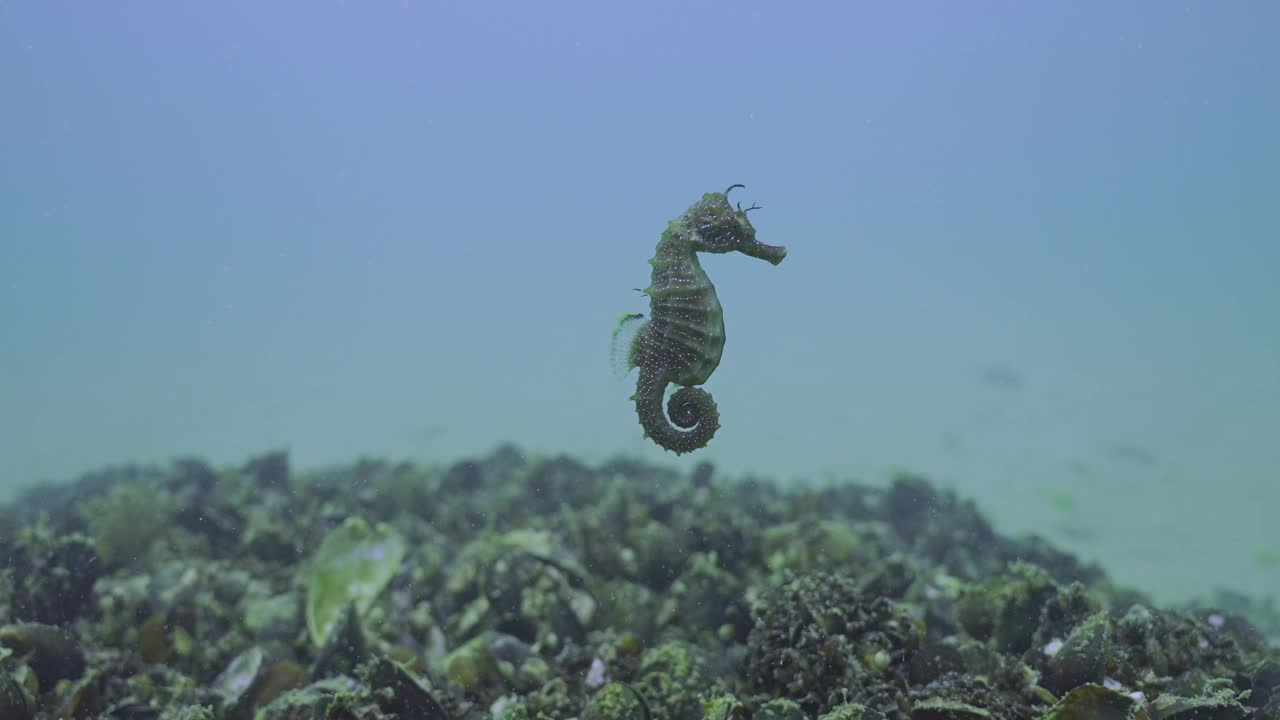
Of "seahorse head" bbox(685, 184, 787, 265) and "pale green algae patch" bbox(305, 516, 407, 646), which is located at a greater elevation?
"seahorse head" bbox(685, 184, 787, 265)

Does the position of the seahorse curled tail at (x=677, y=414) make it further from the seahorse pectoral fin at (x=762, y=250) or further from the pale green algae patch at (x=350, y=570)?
the pale green algae patch at (x=350, y=570)

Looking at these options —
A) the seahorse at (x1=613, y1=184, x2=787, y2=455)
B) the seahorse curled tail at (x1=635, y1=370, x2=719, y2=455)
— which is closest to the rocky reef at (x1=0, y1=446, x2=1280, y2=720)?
the seahorse curled tail at (x1=635, y1=370, x2=719, y2=455)

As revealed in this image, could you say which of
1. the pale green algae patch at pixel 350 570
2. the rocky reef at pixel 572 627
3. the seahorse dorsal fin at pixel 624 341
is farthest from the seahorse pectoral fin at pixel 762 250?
the pale green algae patch at pixel 350 570

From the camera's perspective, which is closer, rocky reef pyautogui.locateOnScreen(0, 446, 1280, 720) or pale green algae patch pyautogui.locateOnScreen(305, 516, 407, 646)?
rocky reef pyautogui.locateOnScreen(0, 446, 1280, 720)

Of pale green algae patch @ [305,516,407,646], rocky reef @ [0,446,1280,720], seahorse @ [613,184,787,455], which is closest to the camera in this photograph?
seahorse @ [613,184,787,455]

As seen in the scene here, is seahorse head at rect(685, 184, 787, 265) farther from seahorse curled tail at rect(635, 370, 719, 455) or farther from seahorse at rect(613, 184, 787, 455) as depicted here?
seahorse curled tail at rect(635, 370, 719, 455)

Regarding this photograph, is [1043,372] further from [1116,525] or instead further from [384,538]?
[384,538]

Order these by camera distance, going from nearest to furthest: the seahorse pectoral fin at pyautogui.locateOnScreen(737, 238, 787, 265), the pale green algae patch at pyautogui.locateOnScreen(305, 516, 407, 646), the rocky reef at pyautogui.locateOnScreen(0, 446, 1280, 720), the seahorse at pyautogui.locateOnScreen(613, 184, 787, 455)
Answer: the seahorse at pyautogui.locateOnScreen(613, 184, 787, 455), the seahorse pectoral fin at pyautogui.locateOnScreen(737, 238, 787, 265), the rocky reef at pyautogui.locateOnScreen(0, 446, 1280, 720), the pale green algae patch at pyautogui.locateOnScreen(305, 516, 407, 646)

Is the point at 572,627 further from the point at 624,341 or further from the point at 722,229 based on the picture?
the point at 722,229
